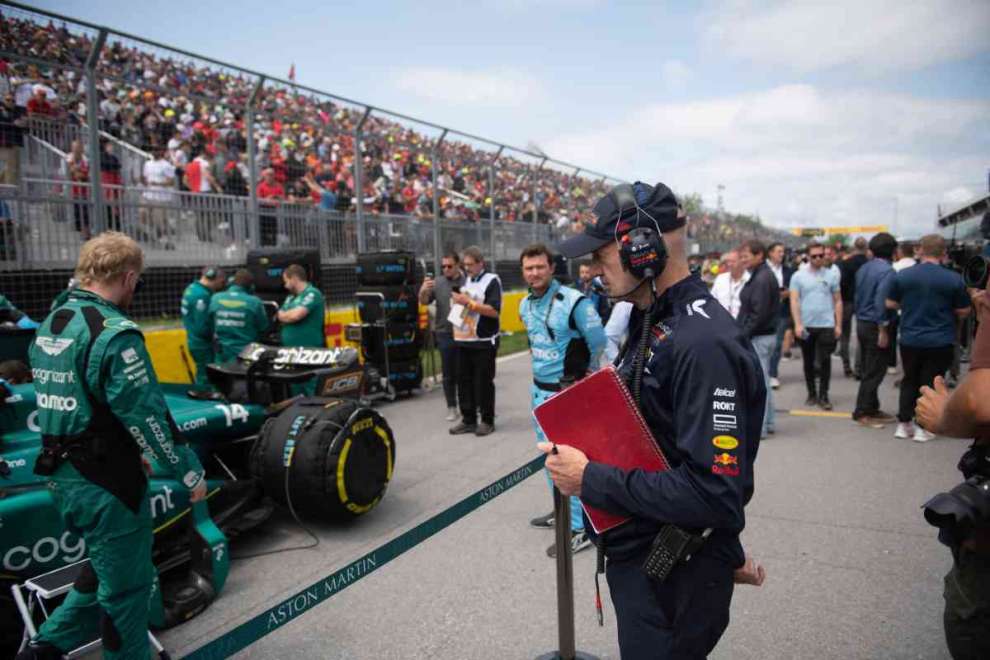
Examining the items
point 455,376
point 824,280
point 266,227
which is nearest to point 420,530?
point 455,376

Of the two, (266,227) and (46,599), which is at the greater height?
(266,227)

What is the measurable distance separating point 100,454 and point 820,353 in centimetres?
771

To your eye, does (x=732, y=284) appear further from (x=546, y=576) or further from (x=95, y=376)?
(x=95, y=376)

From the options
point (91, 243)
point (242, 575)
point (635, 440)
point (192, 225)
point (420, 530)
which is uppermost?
point (192, 225)

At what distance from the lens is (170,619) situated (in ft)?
11.0

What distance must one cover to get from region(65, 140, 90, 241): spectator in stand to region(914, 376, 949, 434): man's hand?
802 cm

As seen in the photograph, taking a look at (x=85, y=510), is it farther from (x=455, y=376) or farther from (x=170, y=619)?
(x=455, y=376)

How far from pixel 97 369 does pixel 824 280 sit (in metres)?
7.70

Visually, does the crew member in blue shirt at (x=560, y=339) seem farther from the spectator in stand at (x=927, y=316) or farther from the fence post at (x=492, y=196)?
the fence post at (x=492, y=196)

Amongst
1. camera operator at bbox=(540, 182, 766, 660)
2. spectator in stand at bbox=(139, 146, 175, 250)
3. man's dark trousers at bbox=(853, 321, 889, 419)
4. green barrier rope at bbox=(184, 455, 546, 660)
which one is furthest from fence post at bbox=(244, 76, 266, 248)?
camera operator at bbox=(540, 182, 766, 660)

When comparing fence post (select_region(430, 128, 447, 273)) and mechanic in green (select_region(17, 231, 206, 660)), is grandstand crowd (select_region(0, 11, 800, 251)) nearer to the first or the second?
fence post (select_region(430, 128, 447, 273))

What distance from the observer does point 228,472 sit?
464 centimetres

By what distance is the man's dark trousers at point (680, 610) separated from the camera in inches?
65.5

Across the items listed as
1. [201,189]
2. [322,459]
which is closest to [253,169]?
[201,189]
